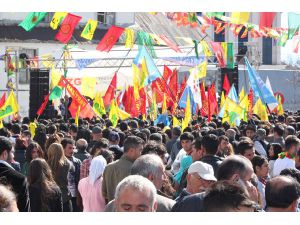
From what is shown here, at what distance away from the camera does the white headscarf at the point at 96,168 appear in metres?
8.48

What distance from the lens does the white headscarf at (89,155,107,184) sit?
334 inches

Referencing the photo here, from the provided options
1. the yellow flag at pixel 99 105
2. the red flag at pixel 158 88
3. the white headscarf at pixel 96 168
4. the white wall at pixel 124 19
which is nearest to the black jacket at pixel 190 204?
the white headscarf at pixel 96 168

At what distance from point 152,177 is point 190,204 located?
78cm

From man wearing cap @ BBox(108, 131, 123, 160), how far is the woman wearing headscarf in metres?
1.69

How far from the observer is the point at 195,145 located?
8.90 m

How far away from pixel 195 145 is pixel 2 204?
468cm

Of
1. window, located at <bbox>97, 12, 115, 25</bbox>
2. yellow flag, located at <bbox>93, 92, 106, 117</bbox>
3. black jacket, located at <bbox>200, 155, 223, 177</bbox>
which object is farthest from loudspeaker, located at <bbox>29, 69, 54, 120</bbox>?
black jacket, located at <bbox>200, 155, 223, 177</bbox>

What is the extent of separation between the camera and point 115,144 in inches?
432

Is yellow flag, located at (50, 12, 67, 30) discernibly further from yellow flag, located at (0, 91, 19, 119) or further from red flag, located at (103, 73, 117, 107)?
red flag, located at (103, 73, 117, 107)

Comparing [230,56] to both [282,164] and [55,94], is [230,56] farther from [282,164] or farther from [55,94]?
[282,164]

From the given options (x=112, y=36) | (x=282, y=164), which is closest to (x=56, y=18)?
(x=112, y=36)

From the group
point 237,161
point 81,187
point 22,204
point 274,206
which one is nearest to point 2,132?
point 81,187
